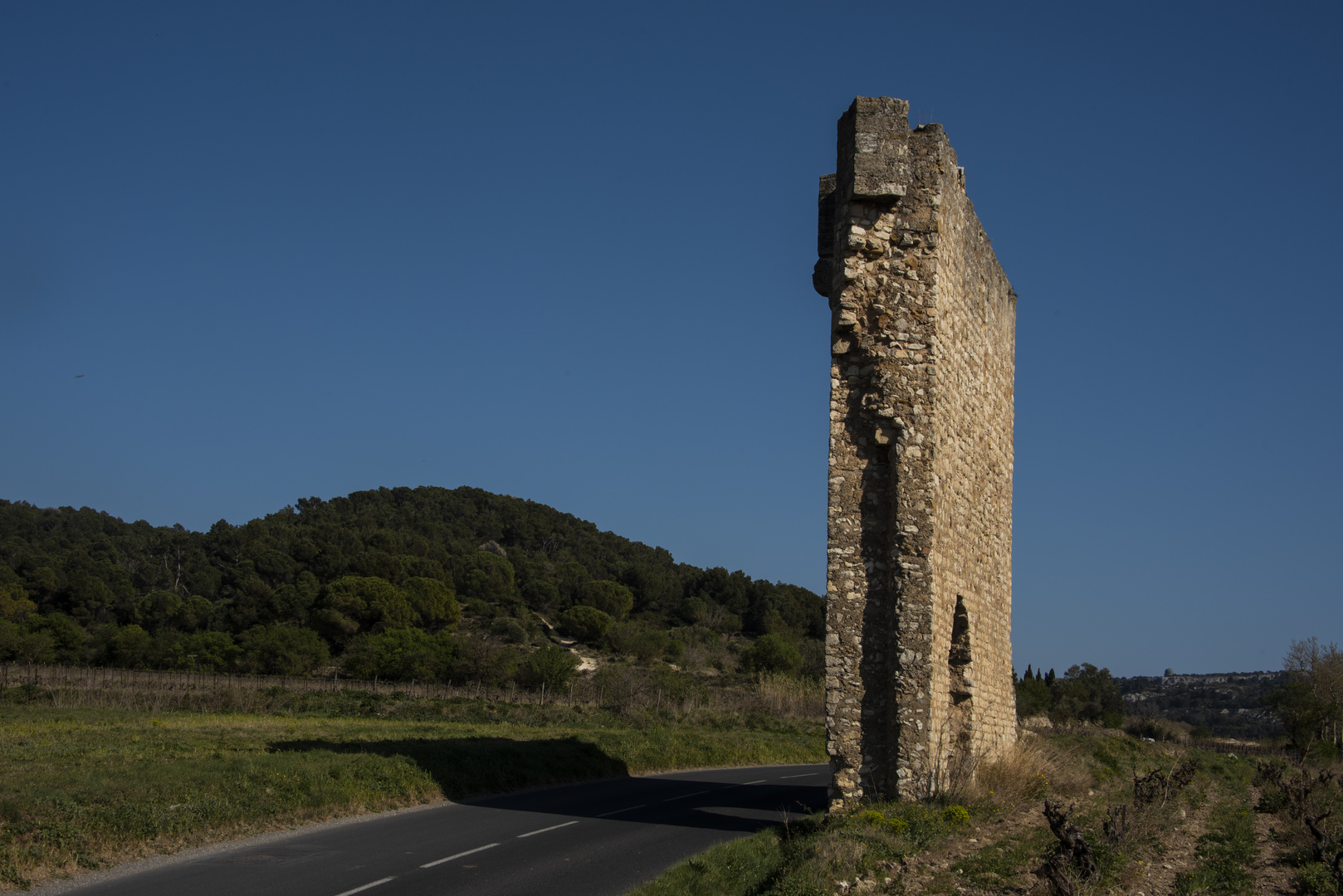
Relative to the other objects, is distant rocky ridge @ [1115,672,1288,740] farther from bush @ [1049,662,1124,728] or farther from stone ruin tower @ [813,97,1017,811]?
stone ruin tower @ [813,97,1017,811]

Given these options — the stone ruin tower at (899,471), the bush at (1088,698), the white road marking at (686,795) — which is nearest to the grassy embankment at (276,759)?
the white road marking at (686,795)

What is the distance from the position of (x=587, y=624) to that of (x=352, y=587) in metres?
16.6

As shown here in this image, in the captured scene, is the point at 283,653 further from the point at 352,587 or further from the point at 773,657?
the point at 773,657

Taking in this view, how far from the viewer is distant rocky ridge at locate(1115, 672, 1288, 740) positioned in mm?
81000

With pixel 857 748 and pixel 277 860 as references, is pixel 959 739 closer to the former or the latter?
pixel 857 748

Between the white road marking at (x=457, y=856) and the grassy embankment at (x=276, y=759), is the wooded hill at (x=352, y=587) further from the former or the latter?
the white road marking at (x=457, y=856)

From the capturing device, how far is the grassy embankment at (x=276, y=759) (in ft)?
34.6

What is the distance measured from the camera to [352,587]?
205 feet

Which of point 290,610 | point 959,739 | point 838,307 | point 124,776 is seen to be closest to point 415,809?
point 124,776

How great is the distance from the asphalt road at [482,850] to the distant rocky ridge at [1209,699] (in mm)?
50409

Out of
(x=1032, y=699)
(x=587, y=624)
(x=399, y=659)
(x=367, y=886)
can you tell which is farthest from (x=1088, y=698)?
(x=367, y=886)

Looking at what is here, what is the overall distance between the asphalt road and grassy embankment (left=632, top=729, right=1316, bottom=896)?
3.76 feet

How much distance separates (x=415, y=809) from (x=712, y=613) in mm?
69949

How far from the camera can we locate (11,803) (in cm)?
1020
